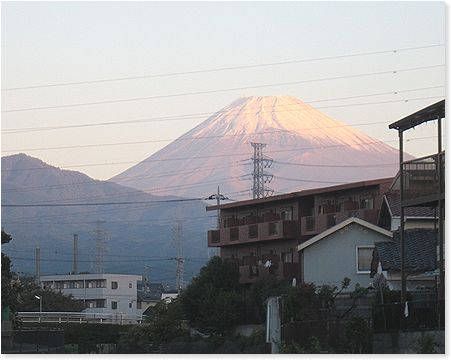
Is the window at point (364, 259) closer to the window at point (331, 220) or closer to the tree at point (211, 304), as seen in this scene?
the window at point (331, 220)

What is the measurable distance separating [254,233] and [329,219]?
408 centimetres

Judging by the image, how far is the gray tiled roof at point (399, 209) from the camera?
35.1m

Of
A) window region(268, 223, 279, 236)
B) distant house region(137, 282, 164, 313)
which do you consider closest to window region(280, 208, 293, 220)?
window region(268, 223, 279, 236)

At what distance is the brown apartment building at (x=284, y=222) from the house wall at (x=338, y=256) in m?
1.68

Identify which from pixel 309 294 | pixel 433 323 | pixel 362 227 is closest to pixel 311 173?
pixel 362 227

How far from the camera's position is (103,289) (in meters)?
86.2

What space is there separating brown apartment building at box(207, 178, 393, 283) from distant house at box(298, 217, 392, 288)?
173cm

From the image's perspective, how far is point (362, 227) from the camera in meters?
38.1

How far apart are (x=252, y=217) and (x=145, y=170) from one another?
5401 inches

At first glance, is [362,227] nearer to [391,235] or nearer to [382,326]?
[391,235]

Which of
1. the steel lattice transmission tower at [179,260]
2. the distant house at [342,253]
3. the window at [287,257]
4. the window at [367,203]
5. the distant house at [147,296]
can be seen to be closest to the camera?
the distant house at [342,253]

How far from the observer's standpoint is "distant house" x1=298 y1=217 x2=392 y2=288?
38.0 m

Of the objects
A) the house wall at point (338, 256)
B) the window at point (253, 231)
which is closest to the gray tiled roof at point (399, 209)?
the house wall at point (338, 256)

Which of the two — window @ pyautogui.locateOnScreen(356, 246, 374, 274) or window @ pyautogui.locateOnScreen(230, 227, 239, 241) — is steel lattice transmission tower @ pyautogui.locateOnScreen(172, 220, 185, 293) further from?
window @ pyautogui.locateOnScreen(356, 246, 374, 274)
